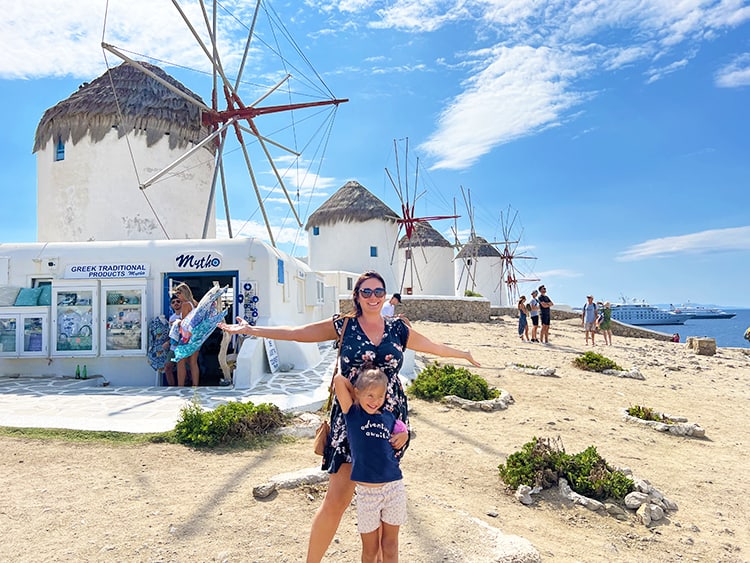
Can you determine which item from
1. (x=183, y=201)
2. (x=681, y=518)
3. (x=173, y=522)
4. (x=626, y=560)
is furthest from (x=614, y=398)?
(x=183, y=201)

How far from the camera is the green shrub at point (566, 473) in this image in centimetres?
472

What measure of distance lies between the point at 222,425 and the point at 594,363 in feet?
32.2

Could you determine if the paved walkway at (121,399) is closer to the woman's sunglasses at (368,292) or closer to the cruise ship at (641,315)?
the woman's sunglasses at (368,292)

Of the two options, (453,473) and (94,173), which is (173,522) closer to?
(453,473)

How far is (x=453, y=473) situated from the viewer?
5199mm

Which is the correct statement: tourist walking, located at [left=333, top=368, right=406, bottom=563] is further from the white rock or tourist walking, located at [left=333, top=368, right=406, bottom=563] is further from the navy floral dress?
the white rock

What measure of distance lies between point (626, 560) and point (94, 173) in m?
17.5

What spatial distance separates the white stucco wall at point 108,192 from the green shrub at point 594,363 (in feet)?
43.1

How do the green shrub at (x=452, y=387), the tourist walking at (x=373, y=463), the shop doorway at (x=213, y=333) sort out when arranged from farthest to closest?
the shop doorway at (x=213, y=333) → the green shrub at (x=452, y=387) → the tourist walking at (x=373, y=463)

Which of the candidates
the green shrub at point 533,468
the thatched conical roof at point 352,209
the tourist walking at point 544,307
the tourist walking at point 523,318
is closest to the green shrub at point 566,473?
the green shrub at point 533,468

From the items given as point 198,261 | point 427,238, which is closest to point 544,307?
point 198,261

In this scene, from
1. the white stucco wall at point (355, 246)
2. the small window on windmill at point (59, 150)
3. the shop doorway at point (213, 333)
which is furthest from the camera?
the white stucco wall at point (355, 246)

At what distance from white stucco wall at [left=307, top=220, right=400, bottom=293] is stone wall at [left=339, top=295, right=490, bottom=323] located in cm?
510

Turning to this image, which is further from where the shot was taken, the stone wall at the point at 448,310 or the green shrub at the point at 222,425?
the stone wall at the point at 448,310
